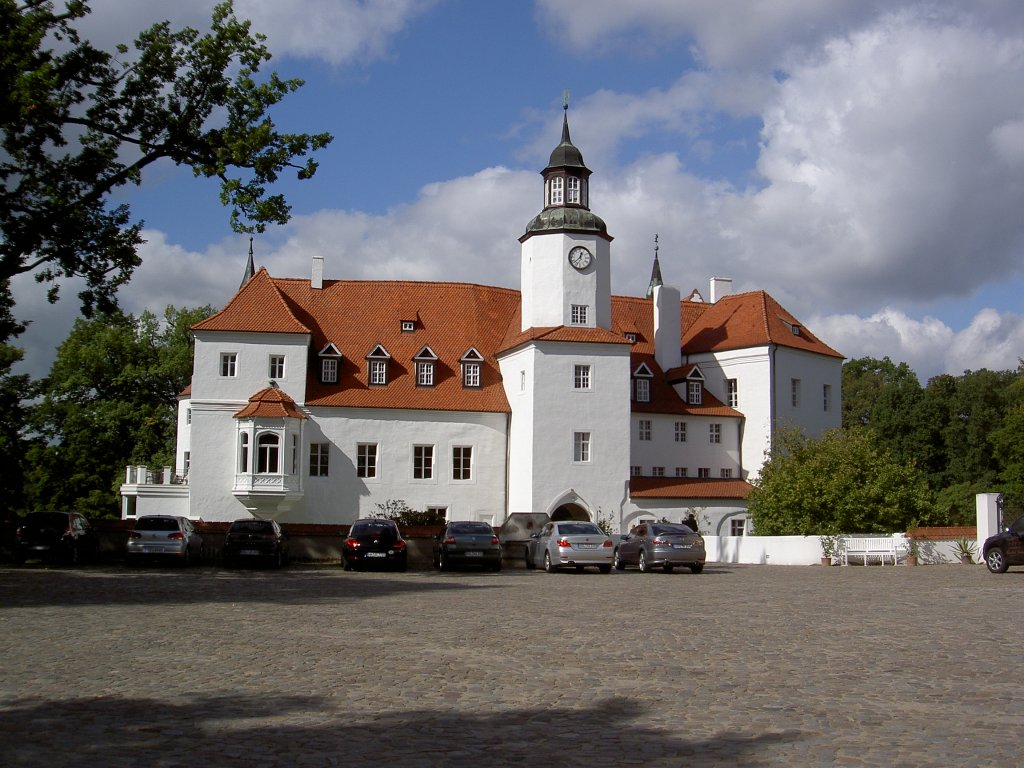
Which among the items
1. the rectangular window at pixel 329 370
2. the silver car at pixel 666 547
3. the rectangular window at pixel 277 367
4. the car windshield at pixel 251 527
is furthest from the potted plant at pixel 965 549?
the rectangular window at pixel 277 367

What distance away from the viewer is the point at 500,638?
46.8ft

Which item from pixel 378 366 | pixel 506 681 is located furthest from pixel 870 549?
pixel 506 681

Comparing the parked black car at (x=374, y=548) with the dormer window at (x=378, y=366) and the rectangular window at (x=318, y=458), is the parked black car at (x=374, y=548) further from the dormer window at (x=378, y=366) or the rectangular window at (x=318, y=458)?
the dormer window at (x=378, y=366)

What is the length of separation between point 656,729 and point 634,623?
7839 mm

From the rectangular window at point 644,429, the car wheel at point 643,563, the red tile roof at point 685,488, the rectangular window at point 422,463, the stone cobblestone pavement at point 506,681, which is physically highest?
the rectangular window at point 644,429

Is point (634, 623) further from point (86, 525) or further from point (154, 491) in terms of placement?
point (154, 491)

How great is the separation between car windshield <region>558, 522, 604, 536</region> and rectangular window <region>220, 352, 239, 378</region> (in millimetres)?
21535

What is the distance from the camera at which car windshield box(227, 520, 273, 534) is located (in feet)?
110

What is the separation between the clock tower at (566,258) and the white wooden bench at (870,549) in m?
17.3

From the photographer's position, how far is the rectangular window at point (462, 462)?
51312 mm

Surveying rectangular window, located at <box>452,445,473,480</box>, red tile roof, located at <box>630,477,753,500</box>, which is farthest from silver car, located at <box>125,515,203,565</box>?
red tile roof, located at <box>630,477,753,500</box>

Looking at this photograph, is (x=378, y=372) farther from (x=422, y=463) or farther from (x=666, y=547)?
(x=666, y=547)

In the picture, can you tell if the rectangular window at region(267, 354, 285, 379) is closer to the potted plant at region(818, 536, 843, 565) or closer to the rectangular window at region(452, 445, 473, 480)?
the rectangular window at region(452, 445, 473, 480)

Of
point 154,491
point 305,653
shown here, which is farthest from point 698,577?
point 154,491
